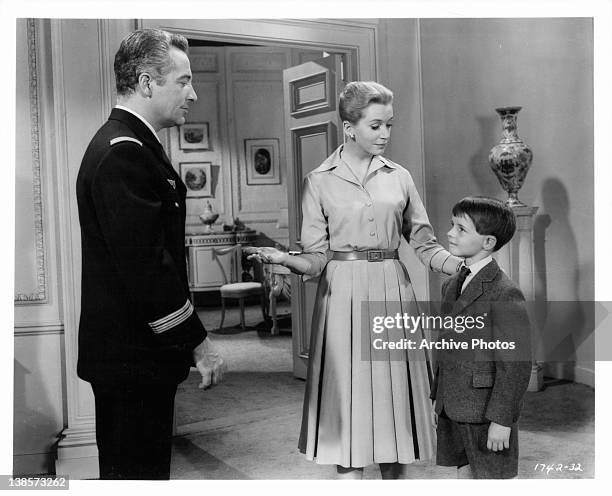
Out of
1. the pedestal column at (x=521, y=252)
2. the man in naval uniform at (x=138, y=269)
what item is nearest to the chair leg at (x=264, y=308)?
the man in naval uniform at (x=138, y=269)

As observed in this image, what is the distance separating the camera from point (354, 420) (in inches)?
70.6

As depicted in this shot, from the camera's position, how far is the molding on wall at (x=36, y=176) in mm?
2002

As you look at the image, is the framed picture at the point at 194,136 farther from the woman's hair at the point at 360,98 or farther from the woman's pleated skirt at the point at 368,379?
the woman's pleated skirt at the point at 368,379

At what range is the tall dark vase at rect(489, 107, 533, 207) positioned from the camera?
276cm

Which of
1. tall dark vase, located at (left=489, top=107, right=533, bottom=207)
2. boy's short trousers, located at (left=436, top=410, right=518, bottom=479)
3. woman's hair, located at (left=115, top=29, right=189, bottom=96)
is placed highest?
woman's hair, located at (left=115, top=29, right=189, bottom=96)

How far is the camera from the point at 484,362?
5.38ft

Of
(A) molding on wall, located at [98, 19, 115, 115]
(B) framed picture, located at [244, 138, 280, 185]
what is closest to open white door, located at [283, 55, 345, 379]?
(B) framed picture, located at [244, 138, 280, 185]

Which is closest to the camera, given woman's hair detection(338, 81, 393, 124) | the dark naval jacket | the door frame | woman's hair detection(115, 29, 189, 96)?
the dark naval jacket

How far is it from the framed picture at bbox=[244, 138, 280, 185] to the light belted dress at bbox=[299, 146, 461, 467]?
0.96 ft

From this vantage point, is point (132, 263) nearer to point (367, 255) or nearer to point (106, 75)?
point (367, 255)

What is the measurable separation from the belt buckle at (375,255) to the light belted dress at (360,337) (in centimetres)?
1

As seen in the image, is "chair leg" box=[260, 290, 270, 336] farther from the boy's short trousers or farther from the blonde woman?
the boy's short trousers

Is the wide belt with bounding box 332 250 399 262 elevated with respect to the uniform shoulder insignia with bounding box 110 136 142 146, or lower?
lower

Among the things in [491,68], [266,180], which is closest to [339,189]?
[266,180]
